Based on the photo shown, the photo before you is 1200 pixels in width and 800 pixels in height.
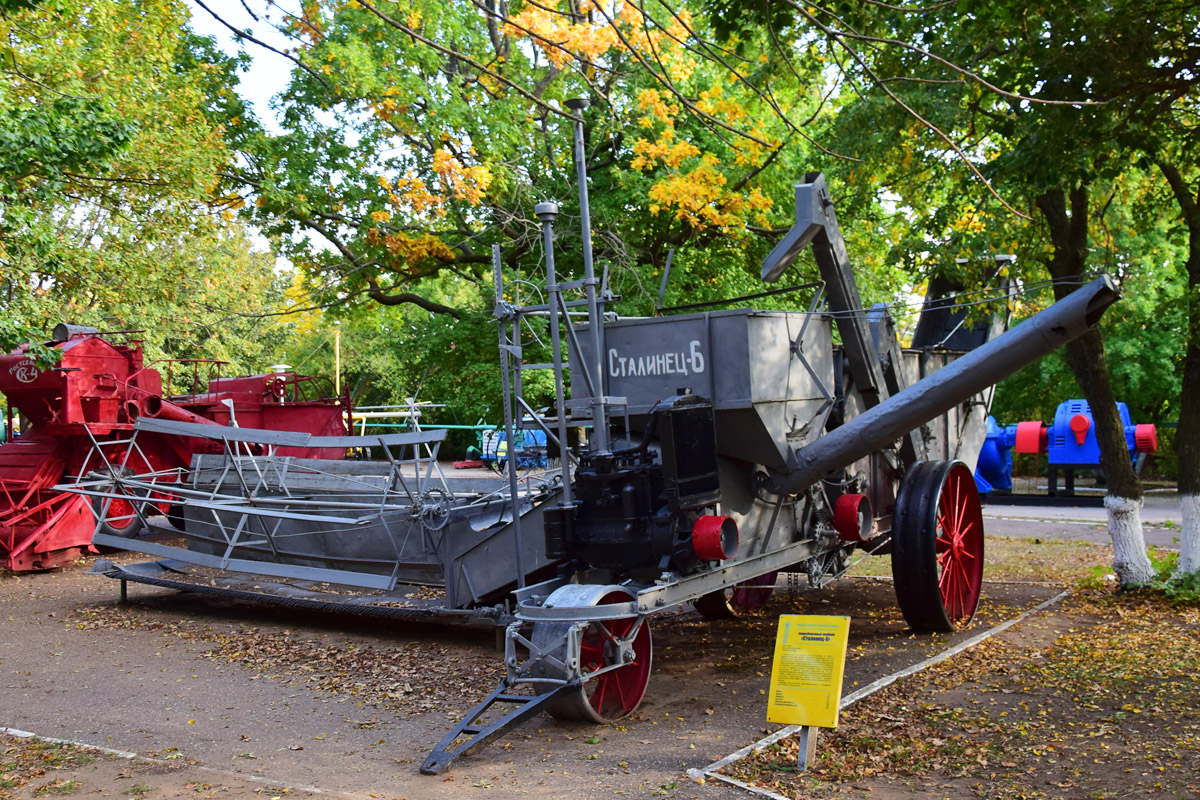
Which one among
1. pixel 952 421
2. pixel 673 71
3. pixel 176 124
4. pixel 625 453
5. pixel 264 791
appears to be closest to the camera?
pixel 264 791

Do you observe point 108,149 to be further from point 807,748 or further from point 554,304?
point 807,748

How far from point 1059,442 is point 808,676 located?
16040 mm

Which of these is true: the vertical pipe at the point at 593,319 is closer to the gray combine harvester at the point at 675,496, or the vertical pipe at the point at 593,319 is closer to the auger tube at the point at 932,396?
the gray combine harvester at the point at 675,496

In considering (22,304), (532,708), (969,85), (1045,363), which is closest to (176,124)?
(22,304)

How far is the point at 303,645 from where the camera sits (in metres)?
9.77

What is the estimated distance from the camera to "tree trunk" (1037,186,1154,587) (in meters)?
10.7

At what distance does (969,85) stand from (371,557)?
7.27 m

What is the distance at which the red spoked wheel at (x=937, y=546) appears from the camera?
8.65 m

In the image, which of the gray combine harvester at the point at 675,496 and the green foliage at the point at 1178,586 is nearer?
the gray combine harvester at the point at 675,496

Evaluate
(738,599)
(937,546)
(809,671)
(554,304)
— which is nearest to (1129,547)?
(937,546)

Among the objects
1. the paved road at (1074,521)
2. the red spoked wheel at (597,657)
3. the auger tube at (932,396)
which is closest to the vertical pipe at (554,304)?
the red spoked wheel at (597,657)

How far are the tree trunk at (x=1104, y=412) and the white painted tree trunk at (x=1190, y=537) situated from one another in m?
0.33

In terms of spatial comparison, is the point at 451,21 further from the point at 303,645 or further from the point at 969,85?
the point at 303,645

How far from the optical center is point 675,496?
7.16 meters
